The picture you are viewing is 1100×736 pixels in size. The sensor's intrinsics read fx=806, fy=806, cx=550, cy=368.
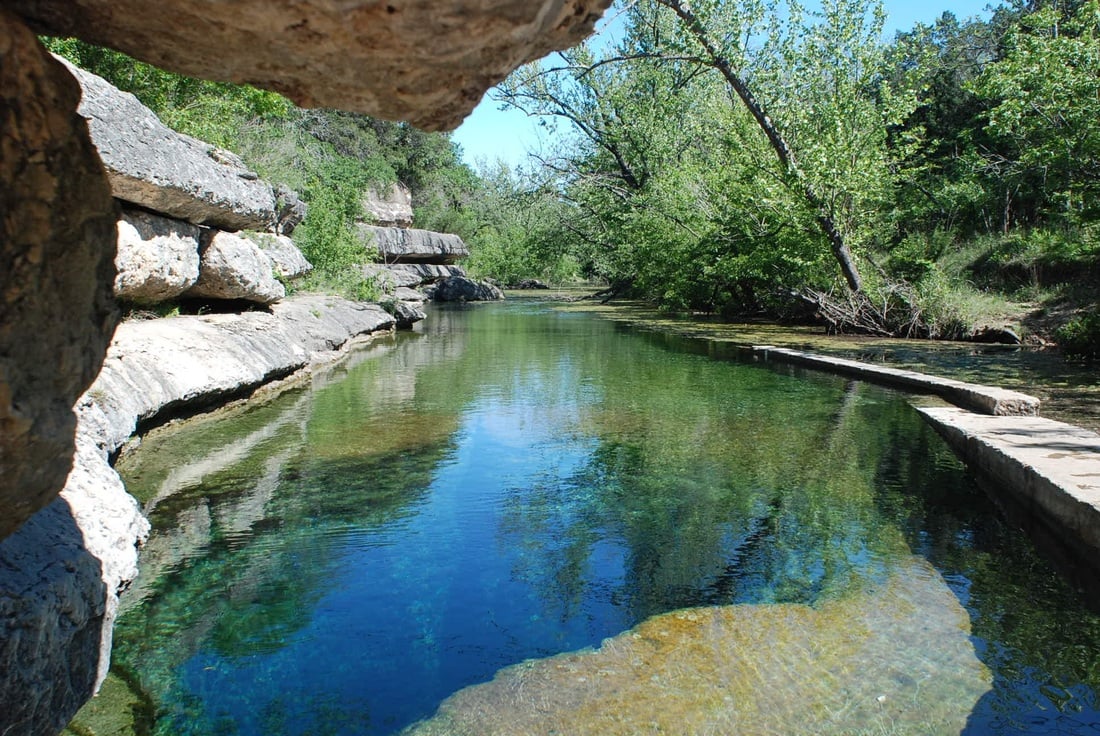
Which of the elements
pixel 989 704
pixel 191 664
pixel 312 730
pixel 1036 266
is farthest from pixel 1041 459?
pixel 1036 266

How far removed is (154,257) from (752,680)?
7.23m

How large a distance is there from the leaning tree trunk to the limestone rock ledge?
406 inches

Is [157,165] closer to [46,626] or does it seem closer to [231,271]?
[231,271]

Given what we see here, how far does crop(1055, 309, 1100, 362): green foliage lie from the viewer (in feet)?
39.3

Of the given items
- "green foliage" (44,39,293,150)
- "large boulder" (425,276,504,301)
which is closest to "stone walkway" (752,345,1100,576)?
"green foliage" (44,39,293,150)

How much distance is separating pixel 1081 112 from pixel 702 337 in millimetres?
7809

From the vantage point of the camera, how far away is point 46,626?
8.49 ft

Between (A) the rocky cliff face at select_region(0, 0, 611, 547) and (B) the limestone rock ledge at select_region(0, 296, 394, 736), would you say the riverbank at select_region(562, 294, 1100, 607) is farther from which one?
(B) the limestone rock ledge at select_region(0, 296, 394, 736)

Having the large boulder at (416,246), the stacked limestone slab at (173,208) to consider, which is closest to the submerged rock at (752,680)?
the stacked limestone slab at (173,208)

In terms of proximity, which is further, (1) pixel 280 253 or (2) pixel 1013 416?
(1) pixel 280 253

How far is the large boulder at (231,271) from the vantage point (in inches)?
386

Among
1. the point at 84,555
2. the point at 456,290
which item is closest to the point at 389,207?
the point at 456,290

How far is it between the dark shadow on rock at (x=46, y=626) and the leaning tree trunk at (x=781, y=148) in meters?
Result: 13.1

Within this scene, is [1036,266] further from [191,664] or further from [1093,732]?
[191,664]
